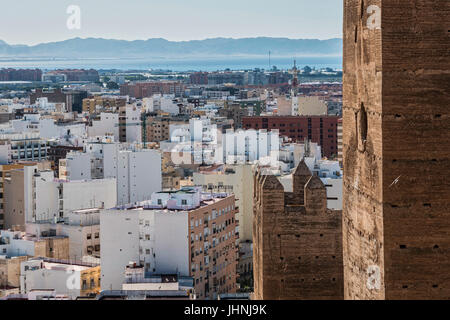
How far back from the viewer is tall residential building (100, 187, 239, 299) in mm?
33562

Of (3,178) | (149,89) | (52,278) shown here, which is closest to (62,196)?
(3,178)

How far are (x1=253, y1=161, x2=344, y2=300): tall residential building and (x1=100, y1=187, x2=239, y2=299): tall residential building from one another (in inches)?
504

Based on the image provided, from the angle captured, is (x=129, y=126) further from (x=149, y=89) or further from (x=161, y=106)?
(x=149, y=89)

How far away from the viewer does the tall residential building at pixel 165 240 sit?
33.6 m

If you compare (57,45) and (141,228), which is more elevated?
(57,45)

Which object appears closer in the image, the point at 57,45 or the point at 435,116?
the point at 435,116

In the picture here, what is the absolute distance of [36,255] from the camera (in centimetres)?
3694

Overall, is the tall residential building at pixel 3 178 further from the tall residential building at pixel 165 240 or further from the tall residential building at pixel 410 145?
the tall residential building at pixel 410 145

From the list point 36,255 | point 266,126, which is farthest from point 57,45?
point 36,255

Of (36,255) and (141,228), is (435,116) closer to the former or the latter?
(141,228)

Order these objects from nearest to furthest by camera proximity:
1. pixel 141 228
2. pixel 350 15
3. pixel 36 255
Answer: pixel 350 15, pixel 141 228, pixel 36 255

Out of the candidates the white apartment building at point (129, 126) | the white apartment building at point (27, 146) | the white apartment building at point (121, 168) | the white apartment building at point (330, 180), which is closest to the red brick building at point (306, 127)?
the white apartment building at point (129, 126)
